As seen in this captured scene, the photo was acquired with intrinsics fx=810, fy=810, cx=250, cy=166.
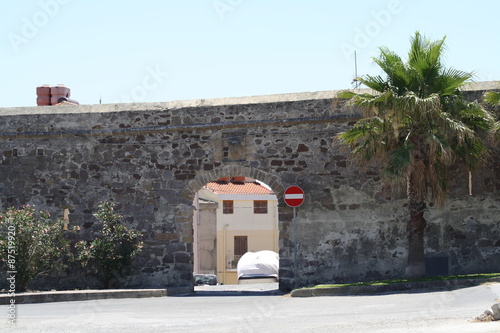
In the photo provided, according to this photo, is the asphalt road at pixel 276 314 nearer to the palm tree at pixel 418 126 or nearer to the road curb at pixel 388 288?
the road curb at pixel 388 288

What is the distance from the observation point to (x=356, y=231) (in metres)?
17.6

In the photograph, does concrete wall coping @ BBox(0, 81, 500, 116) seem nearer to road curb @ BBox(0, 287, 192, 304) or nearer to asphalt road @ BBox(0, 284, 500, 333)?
road curb @ BBox(0, 287, 192, 304)

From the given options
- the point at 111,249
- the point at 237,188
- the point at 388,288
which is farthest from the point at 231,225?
the point at 388,288

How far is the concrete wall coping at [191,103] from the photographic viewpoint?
57.9ft

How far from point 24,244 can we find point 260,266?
2033cm

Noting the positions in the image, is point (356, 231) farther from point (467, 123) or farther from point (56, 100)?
point (56, 100)

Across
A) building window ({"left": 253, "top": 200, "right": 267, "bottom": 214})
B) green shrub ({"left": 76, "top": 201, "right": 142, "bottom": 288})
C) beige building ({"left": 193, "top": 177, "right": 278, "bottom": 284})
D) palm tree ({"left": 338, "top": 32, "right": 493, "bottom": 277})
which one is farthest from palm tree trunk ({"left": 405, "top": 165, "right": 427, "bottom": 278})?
building window ({"left": 253, "top": 200, "right": 267, "bottom": 214})

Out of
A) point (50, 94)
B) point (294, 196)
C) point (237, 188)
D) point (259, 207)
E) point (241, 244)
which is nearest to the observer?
point (294, 196)

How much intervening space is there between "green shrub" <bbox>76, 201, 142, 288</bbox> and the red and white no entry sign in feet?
11.3

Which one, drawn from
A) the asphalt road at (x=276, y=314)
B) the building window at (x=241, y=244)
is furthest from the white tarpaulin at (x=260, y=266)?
the asphalt road at (x=276, y=314)

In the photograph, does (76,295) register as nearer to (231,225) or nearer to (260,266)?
(260,266)

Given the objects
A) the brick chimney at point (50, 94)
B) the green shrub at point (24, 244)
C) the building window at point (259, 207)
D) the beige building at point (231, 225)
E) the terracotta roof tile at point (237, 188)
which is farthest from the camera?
the terracotta roof tile at point (237, 188)

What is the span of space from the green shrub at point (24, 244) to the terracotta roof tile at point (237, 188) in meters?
32.6

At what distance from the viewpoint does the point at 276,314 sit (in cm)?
1148
